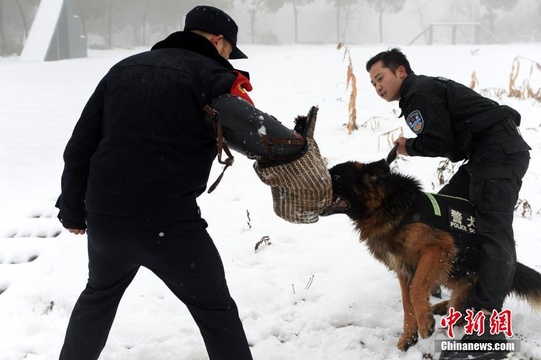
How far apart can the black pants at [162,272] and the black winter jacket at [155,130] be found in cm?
7

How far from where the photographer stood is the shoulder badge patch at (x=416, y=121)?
288 centimetres

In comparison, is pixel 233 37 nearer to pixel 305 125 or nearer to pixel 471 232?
pixel 305 125

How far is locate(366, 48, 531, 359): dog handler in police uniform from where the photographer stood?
2.78 m

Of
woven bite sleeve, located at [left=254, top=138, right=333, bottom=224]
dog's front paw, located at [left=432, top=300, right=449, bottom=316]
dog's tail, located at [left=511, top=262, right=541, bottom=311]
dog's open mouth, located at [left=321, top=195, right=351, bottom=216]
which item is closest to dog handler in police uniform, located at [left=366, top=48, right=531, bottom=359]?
dog's tail, located at [left=511, top=262, right=541, bottom=311]

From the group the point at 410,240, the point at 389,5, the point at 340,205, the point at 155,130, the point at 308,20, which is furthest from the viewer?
the point at 308,20

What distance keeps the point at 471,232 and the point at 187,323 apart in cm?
212

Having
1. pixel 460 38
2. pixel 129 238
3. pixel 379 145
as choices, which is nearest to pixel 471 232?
pixel 129 238

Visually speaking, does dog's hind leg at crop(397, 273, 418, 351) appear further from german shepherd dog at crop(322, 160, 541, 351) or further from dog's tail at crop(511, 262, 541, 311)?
dog's tail at crop(511, 262, 541, 311)

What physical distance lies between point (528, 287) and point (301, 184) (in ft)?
6.63

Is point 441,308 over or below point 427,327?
below

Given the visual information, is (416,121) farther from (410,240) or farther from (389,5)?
(389,5)

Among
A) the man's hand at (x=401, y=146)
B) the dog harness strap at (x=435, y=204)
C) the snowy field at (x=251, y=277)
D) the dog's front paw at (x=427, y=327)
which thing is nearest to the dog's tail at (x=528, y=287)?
the snowy field at (x=251, y=277)

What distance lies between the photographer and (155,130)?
1829 mm

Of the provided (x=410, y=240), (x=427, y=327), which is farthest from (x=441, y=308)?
(x=410, y=240)
